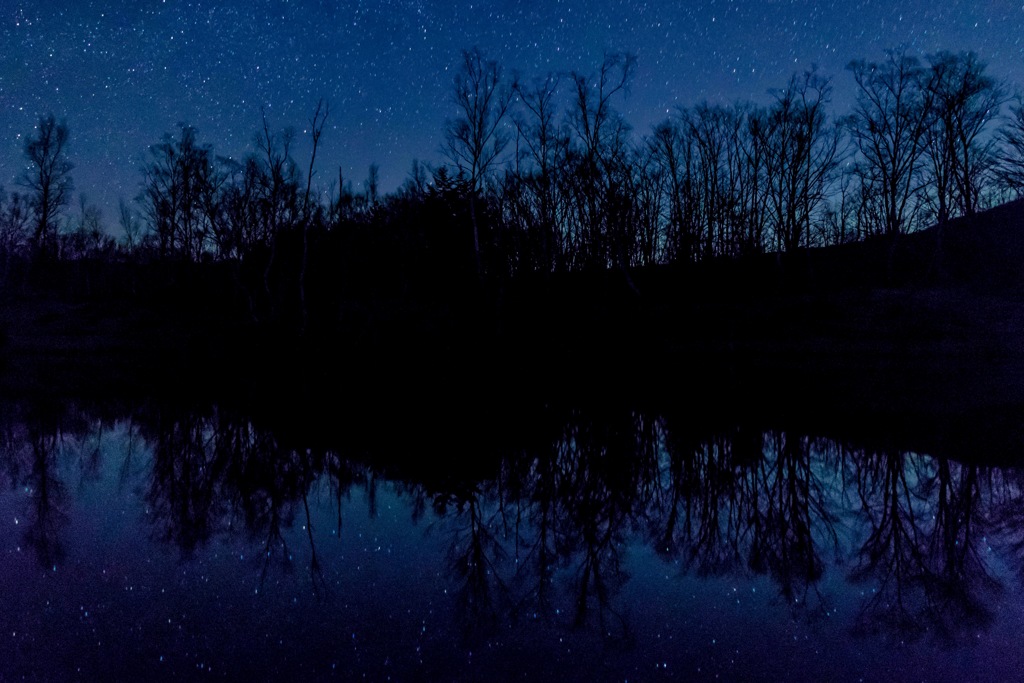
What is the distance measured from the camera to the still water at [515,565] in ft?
13.3

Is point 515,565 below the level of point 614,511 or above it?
below

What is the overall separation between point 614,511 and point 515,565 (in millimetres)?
1819

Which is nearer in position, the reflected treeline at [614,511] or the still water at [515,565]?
the still water at [515,565]

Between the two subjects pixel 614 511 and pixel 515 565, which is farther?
pixel 614 511

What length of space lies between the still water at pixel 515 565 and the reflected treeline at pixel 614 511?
0.04 m

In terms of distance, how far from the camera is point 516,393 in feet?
55.2

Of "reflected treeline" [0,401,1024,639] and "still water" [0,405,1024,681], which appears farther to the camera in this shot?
"reflected treeline" [0,401,1024,639]

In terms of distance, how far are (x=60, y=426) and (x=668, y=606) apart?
13.3 metres

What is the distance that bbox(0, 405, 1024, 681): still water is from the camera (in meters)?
4.06

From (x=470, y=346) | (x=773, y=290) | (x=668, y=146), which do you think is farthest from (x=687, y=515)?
(x=668, y=146)

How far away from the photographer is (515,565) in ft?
19.1

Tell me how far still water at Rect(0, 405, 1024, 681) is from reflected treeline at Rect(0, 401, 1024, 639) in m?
0.04

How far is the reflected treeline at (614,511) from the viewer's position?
5191 mm

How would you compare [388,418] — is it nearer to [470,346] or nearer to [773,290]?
[470,346]
